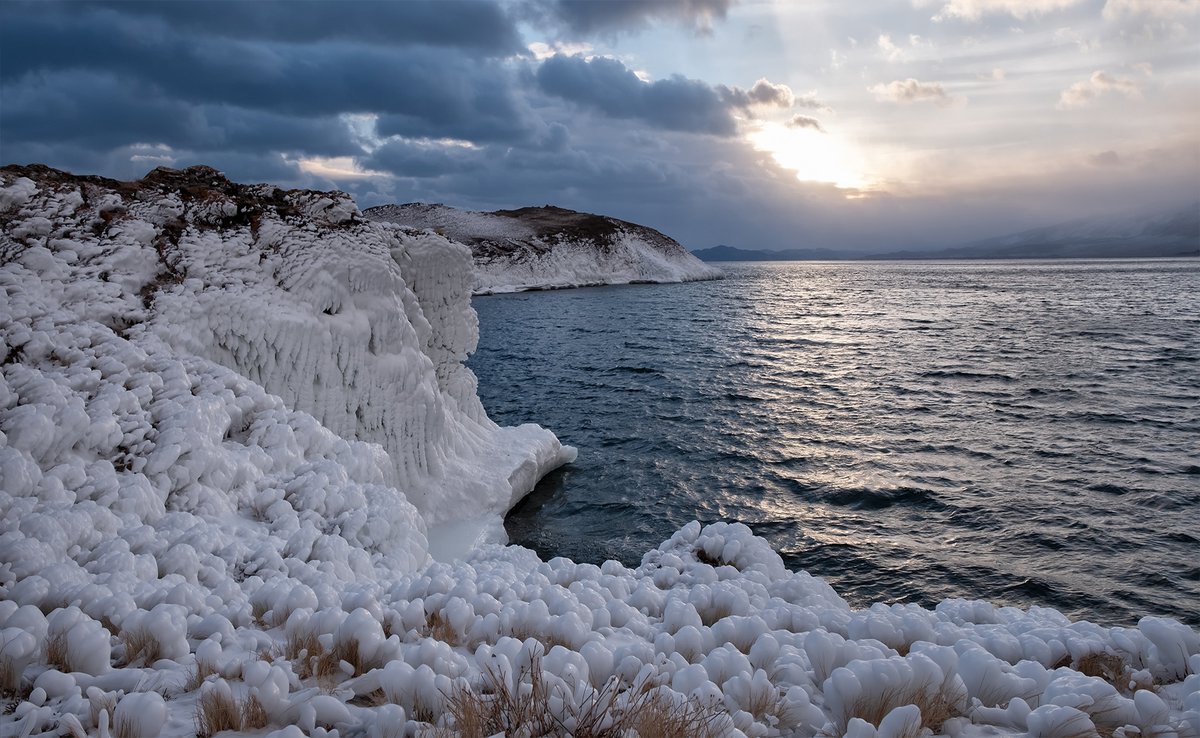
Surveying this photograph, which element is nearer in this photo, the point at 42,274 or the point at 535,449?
the point at 42,274

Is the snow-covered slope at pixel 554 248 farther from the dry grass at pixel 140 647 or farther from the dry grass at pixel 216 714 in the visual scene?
the dry grass at pixel 216 714

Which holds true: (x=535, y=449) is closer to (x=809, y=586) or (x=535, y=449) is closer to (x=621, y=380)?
(x=809, y=586)

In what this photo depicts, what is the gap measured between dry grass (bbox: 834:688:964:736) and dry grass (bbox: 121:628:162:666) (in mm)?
4626

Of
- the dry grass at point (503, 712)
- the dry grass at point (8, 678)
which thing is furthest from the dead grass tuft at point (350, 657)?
the dry grass at point (8, 678)

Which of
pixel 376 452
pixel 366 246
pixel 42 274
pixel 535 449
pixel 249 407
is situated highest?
pixel 366 246

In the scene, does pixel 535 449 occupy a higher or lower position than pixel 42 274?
lower

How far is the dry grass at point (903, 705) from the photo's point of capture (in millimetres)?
4016

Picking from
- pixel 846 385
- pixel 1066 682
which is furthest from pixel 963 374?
pixel 1066 682

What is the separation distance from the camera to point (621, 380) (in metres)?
31.0

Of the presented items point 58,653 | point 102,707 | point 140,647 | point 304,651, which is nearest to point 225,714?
point 102,707

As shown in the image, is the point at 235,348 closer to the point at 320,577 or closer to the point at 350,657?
the point at 320,577

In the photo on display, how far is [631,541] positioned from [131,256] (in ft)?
36.0

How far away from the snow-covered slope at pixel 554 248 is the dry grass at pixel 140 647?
292 feet

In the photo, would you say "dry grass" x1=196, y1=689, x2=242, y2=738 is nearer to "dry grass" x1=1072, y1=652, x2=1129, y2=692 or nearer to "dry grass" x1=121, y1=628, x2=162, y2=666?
"dry grass" x1=121, y1=628, x2=162, y2=666
